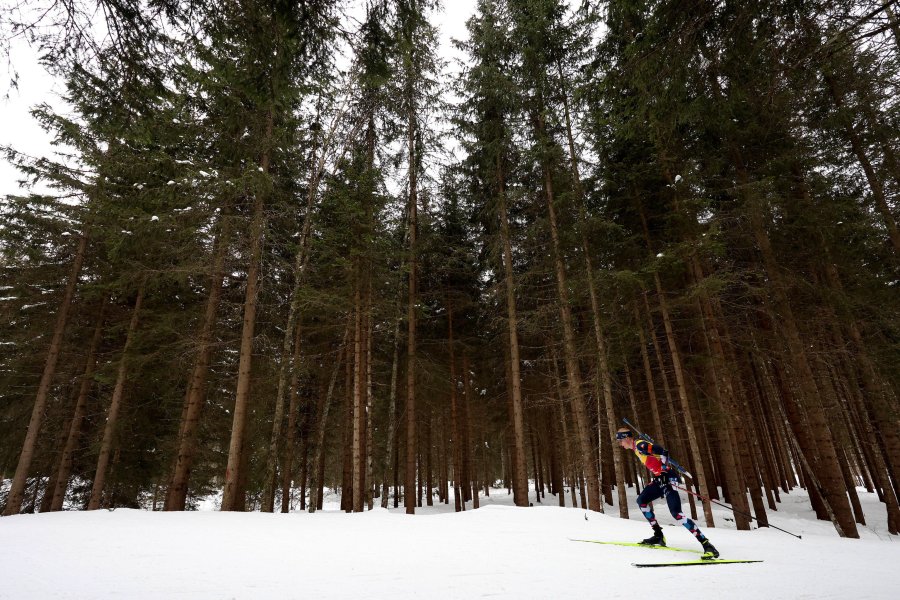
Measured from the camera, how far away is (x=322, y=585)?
3.70 m

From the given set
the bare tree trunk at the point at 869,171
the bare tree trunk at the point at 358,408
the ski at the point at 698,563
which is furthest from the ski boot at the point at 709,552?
the bare tree trunk at the point at 869,171

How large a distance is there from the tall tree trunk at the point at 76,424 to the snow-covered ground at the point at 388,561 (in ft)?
21.1

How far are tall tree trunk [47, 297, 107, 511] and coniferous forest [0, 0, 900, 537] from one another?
12 centimetres

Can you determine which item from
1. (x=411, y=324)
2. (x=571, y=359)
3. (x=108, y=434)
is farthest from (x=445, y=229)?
(x=108, y=434)

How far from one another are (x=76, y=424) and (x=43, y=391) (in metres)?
1.60

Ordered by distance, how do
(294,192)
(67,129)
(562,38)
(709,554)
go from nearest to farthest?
(709,554), (67,129), (562,38), (294,192)

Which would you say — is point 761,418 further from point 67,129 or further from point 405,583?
point 67,129

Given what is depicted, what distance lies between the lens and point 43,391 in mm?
12031

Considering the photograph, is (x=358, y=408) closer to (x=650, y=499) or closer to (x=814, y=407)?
(x=650, y=499)

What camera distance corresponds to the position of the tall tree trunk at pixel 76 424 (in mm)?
12664

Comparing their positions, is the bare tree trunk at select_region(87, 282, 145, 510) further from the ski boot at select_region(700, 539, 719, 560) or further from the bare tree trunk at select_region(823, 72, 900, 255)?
the bare tree trunk at select_region(823, 72, 900, 255)

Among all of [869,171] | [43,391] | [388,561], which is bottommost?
[388,561]

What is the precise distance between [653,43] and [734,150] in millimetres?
6749

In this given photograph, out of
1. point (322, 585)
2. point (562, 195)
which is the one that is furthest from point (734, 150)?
point (322, 585)
